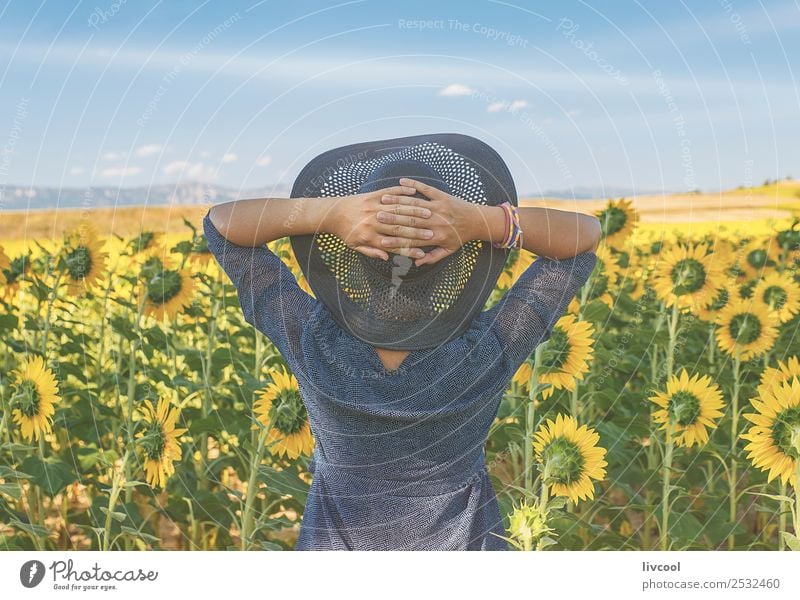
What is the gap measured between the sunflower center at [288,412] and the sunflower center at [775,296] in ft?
4.94

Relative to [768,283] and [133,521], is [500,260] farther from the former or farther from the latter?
[768,283]

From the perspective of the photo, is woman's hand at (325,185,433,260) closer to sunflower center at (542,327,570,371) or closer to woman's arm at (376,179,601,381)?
woman's arm at (376,179,601,381)

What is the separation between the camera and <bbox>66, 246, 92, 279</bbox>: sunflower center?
2.42 meters

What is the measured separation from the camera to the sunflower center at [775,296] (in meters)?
2.66

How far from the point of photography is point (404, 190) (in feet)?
4.67

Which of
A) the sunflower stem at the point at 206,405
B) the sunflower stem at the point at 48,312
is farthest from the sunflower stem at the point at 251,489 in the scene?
the sunflower stem at the point at 48,312

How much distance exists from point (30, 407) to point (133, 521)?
357mm

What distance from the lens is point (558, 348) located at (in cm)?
207

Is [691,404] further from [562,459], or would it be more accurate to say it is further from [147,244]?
[147,244]

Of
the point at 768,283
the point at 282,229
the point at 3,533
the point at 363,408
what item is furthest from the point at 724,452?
the point at 3,533

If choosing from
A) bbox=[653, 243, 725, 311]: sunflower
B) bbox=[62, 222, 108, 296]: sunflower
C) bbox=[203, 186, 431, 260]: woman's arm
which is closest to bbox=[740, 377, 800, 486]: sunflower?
bbox=[653, 243, 725, 311]: sunflower

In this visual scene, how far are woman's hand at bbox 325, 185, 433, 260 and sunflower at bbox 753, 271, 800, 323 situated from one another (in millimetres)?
1536

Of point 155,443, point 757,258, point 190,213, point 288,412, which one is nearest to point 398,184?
point 288,412

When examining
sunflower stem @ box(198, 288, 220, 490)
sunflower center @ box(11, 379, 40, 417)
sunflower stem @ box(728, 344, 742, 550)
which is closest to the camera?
sunflower center @ box(11, 379, 40, 417)
